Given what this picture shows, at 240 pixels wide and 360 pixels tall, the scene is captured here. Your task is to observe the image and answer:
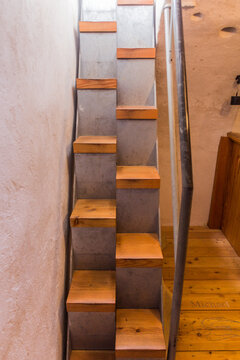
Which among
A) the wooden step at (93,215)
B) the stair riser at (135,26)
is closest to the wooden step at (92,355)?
the wooden step at (93,215)

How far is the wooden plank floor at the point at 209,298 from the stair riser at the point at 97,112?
3.82 feet

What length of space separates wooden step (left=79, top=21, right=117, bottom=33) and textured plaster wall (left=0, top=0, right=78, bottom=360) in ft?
0.98

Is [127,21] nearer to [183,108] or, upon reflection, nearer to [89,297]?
[183,108]

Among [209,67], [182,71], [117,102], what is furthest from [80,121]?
[209,67]

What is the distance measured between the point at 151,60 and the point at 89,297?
4.35 feet

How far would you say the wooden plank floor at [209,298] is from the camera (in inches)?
55.8

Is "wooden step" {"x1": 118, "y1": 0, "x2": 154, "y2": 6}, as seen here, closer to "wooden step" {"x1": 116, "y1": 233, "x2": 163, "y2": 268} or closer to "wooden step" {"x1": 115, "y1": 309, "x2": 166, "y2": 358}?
"wooden step" {"x1": 116, "y1": 233, "x2": 163, "y2": 268}

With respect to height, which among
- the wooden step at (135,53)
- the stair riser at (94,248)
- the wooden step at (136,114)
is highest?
the wooden step at (135,53)

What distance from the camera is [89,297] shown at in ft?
3.98

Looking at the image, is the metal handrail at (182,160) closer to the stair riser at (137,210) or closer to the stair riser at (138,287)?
the stair riser at (138,287)

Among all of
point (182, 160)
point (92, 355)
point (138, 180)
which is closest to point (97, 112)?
point (138, 180)

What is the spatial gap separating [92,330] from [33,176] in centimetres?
83

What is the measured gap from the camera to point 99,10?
5.64 ft

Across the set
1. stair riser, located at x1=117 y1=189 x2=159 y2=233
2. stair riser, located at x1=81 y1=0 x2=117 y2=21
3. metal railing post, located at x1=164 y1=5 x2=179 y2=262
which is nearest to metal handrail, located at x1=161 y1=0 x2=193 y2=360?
metal railing post, located at x1=164 y1=5 x2=179 y2=262
